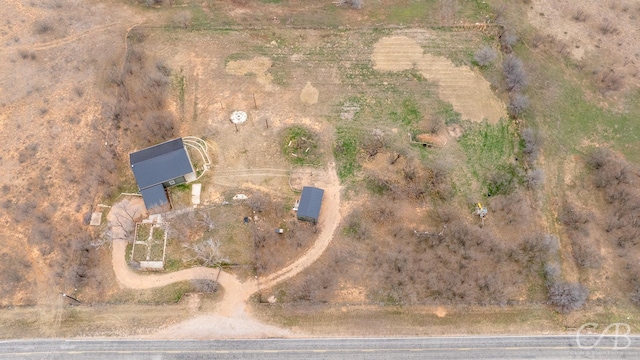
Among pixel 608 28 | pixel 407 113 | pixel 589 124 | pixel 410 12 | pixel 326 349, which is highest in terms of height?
pixel 608 28

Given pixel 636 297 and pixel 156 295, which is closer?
pixel 636 297

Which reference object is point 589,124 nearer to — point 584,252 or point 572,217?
point 572,217

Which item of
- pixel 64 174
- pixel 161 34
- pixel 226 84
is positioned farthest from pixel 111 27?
pixel 64 174

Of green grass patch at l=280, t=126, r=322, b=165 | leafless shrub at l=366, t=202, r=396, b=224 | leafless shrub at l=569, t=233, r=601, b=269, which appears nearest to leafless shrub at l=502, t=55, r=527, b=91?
leafless shrub at l=569, t=233, r=601, b=269

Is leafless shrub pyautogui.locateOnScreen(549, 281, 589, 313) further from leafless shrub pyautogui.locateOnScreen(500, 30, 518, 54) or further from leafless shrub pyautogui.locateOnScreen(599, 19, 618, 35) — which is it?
leafless shrub pyautogui.locateOnScreen(599, 19, 618, 35)

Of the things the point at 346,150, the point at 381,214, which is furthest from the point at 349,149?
the point at 381,214
